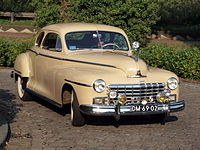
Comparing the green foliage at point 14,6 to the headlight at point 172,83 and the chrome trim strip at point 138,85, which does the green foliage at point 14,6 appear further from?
the chrome trim strip at point 138,85

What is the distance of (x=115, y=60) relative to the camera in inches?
348

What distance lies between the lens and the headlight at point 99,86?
26.6 ft

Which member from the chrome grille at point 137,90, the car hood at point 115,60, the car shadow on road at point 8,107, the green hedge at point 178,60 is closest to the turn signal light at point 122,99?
the chrome grille at point 137,90

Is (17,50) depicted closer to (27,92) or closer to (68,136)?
(27,92)

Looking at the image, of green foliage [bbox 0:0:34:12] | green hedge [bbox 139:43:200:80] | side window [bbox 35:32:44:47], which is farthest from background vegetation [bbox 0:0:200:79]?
green foliage [bbox 0:0:34:12]

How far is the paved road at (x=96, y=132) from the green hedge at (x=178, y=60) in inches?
183

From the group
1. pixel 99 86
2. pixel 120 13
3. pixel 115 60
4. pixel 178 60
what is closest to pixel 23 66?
pixel 115 60

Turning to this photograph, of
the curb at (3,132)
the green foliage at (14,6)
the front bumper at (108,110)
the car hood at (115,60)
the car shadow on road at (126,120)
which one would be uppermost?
the car hood at (115,60)

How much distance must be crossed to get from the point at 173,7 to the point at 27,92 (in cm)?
2959

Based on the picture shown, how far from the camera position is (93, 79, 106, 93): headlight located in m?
8.11

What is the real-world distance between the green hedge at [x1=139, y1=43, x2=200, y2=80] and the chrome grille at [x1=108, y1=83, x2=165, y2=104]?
6.86 meters

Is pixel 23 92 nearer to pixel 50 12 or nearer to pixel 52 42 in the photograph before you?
pixel 52 42

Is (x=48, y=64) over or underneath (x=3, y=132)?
over

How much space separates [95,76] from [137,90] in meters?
0.77
